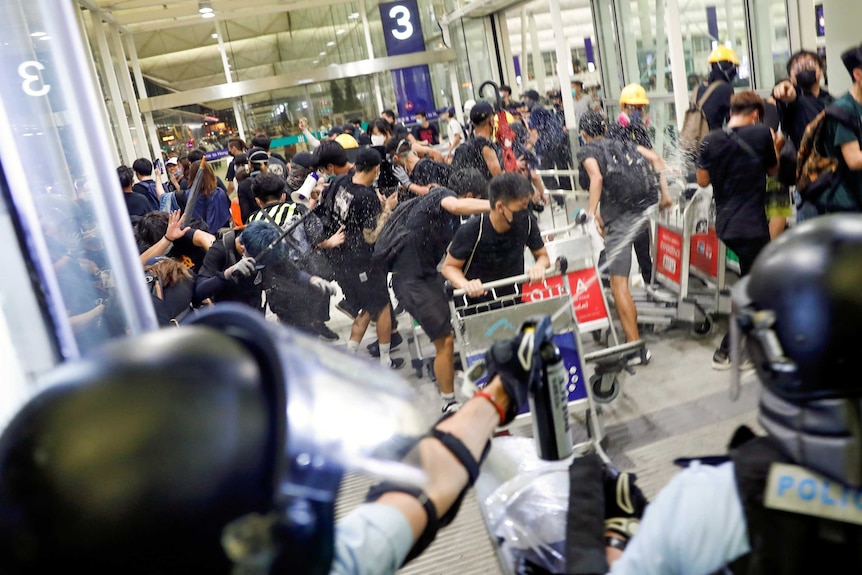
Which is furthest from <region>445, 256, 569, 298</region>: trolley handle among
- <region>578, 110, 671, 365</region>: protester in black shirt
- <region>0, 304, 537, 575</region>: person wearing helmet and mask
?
<region>0, 304, 537, 575</region>: person wearing helmet and mask

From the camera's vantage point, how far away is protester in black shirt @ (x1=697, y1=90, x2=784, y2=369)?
13.1 feet

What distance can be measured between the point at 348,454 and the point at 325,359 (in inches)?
6.8

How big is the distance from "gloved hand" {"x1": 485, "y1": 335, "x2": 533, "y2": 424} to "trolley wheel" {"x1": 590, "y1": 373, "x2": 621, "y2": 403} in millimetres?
2293

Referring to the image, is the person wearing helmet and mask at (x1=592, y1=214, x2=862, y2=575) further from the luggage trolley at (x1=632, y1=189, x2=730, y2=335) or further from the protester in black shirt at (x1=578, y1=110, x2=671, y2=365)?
the luggage trolley at (x1=632, y1=189, x2=730, y2=335)

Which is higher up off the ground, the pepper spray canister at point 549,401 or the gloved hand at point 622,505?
the pepper spray canister at point 549,401

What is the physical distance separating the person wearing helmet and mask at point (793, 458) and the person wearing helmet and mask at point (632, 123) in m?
4.46

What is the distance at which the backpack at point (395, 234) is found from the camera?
417 cm

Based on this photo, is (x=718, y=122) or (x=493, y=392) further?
(x=718, y=122)

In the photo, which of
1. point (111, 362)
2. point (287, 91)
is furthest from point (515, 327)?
point (287, 91)

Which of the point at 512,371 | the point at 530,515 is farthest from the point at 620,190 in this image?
the point at 512,371

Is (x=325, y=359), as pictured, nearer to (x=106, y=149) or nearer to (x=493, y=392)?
(x=493, y=392)

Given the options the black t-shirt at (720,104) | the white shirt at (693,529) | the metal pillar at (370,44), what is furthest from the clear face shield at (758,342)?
the metal pillar at (370,44)

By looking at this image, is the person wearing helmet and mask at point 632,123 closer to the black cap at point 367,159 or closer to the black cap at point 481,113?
the black cap at point 481,113

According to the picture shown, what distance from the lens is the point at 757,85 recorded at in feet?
26.0
